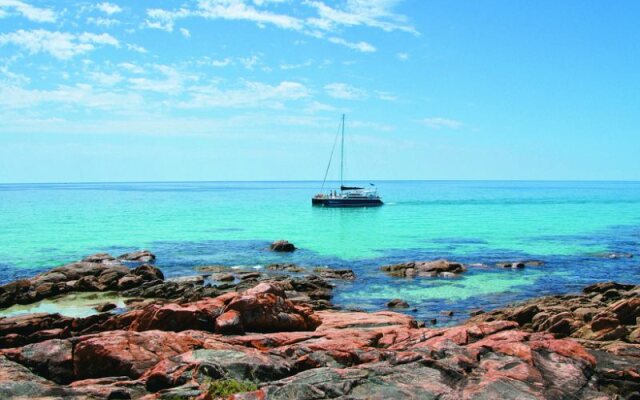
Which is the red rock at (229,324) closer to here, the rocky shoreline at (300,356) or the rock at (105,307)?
the rocky shoreline at (300,356)

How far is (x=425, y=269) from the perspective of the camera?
121 ft

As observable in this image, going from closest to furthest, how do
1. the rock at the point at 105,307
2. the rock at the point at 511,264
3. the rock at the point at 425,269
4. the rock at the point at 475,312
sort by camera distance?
the rock at the point at 475,312 < the rock at the point at 105,307 < the rock at the point at 425,269 < the rock at the point at 511,264

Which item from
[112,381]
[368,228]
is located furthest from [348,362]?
[368,228]

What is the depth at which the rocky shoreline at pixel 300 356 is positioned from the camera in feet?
35.3

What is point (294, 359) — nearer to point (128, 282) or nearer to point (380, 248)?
point (128, 282)

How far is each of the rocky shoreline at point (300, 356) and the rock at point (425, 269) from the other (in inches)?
612

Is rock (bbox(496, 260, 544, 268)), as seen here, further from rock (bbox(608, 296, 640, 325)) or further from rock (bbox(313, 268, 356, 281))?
rock (bbox(608, 296, 640, 325))

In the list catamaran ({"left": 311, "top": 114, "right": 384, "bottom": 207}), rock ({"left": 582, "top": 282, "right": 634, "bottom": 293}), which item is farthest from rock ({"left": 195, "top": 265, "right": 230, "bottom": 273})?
catamaran ({"left": 311, "top": 114, "right": 384, "bottom": 207})

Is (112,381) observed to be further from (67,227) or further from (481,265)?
(67,227)

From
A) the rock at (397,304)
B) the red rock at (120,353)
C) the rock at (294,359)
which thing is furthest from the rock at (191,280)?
the red rock at (120,353)

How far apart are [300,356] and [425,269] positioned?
2512 centimetres

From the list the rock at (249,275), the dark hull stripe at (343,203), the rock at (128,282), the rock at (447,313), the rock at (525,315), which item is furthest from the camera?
the dark hull stripe at (343,203)

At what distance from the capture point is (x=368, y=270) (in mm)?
38969

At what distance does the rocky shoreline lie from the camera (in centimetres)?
1075
